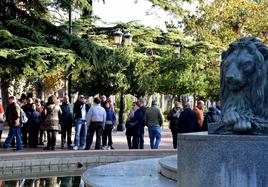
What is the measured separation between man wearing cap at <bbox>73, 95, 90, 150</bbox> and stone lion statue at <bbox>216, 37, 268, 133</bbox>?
12.2 m

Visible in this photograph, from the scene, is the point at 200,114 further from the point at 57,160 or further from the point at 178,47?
the point at 178,47

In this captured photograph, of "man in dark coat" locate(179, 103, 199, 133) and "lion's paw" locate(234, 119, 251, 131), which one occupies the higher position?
"lion's paw" locate(234, 119, 251, 131)

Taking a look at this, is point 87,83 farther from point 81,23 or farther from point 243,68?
point 243,68

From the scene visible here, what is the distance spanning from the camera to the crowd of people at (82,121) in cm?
1844

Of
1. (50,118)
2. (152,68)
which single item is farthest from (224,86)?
(152,68)

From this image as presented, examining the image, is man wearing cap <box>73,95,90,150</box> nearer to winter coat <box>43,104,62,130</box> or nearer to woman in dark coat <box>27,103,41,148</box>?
winter coat <box>43,104,62,130</box>

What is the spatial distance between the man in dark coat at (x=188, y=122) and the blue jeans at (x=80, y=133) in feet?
11.9

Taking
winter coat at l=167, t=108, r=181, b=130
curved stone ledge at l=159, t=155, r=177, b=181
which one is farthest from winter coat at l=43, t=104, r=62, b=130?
curved stone ledge at l=159, t=155, r=177, b=181

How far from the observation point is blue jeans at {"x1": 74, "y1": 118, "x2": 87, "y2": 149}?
1932 centimetres

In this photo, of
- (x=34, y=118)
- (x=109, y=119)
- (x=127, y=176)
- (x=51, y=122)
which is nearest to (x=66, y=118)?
(x=51, y=122)

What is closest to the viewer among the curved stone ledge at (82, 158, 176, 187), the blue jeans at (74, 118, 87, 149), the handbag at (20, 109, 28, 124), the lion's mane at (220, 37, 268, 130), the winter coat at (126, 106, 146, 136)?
the lion's mane at (220, 37, 268, 130)

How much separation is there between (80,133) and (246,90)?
1283cm

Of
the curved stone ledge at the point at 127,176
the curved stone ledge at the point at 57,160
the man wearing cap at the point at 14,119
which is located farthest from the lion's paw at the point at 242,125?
the man wearing cap at the point at 14,119

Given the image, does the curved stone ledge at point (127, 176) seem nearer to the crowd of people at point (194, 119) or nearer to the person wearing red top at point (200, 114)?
the crowd of people at point (194, 119)
